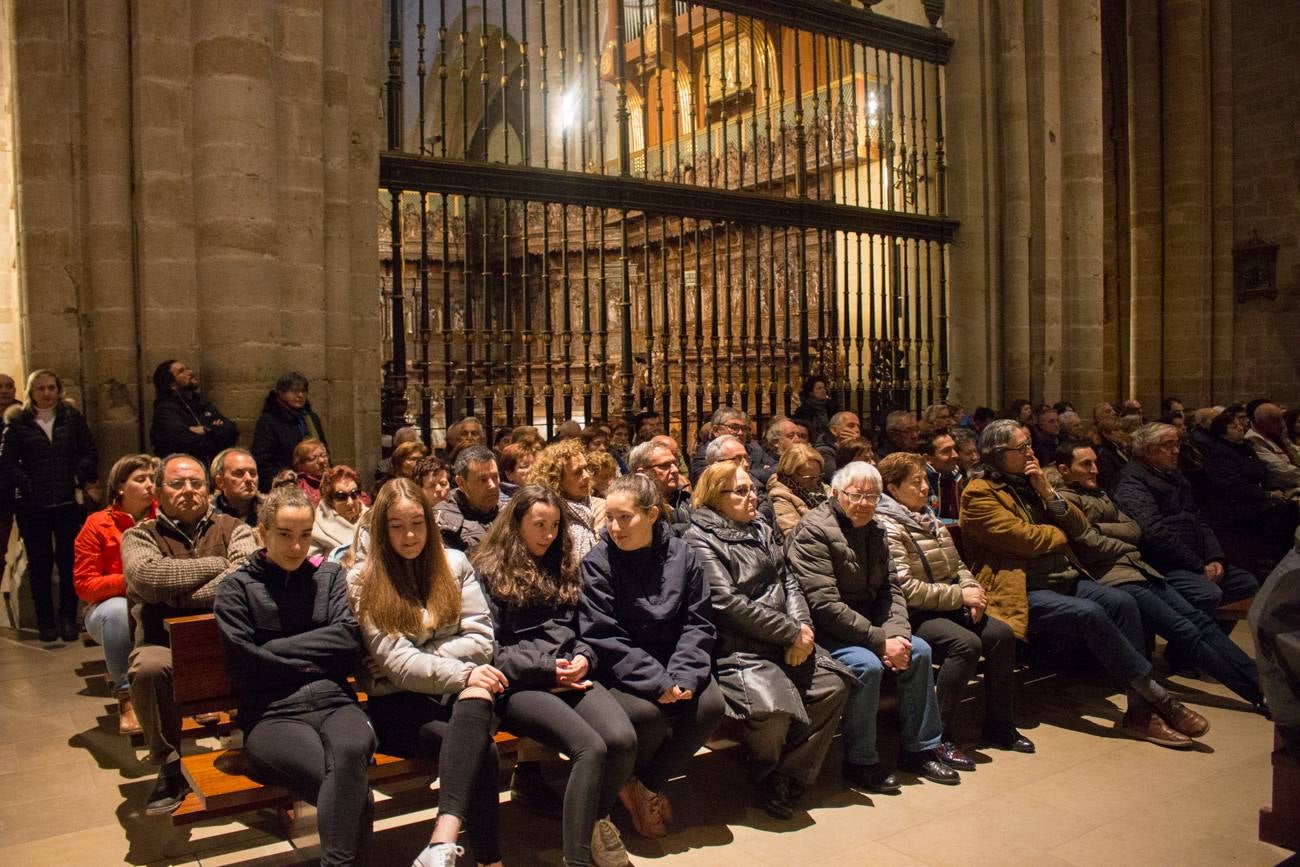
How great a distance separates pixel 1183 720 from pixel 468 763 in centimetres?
341

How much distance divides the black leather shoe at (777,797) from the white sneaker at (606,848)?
0.73m

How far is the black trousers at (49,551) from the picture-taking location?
6.48m

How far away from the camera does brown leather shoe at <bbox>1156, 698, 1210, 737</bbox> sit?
16.2 ft

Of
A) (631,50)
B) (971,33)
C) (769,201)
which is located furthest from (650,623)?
(631,50)

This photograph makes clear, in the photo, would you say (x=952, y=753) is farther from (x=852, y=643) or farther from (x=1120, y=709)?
(x=1120, y=709)

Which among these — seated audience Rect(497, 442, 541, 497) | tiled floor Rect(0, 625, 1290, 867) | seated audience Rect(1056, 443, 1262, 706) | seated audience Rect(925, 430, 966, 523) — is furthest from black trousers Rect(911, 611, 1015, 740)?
seated audience Rect(497, 442, 541, 497)

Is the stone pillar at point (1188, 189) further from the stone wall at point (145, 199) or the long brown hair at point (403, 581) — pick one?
the long brown hair at point (403, 581)

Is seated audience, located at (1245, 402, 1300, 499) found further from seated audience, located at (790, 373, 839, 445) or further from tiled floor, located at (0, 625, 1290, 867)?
tiled floor, located at (0, 625, 1290, 867)

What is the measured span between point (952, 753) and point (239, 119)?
5.40m

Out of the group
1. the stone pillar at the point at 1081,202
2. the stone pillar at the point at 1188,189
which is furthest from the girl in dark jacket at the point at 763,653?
the stone pillar at the point at 1188,189

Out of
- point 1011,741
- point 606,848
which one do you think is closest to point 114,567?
point 606,848

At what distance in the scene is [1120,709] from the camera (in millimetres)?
5469

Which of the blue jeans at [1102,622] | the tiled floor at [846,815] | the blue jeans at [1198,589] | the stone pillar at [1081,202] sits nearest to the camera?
the tiled floor at [846,815]

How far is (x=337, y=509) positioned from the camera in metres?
5.00
